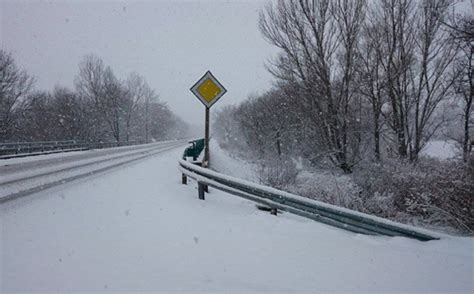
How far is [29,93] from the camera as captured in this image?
3488 centimetres

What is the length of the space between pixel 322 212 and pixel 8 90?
4019 centimetres

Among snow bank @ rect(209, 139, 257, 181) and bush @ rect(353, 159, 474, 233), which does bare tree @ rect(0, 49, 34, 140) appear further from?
bush @ rect(353, 159, 474, 233)

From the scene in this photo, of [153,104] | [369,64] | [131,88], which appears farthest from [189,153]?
[153,104]

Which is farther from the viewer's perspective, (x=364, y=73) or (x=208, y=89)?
(x=364, y=73)

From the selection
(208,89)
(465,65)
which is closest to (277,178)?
(208,89)

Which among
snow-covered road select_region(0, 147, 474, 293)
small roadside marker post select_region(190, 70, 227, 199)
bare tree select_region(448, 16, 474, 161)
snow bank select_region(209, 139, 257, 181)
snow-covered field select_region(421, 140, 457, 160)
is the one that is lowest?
snow bank select_region(209, 139, 257, 181)

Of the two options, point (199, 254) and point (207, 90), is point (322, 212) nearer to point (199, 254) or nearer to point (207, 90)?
point (199, 254)

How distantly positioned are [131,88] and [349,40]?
2073 inches

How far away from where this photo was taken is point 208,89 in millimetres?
7559

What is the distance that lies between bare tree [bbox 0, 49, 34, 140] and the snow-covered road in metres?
34.6

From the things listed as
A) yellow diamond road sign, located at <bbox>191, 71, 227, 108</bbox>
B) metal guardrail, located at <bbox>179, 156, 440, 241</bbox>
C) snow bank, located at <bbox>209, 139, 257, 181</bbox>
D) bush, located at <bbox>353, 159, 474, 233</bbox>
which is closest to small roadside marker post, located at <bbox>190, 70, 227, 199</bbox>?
yellow diamond road sign, located at <bbox>191, 71, 227, 108</bbox>

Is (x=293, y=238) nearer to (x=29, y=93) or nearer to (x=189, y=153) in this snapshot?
(x=189, y=153)

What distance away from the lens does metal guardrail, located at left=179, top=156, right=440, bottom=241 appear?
4.54 m

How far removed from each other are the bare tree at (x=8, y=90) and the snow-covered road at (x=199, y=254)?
34593mm
